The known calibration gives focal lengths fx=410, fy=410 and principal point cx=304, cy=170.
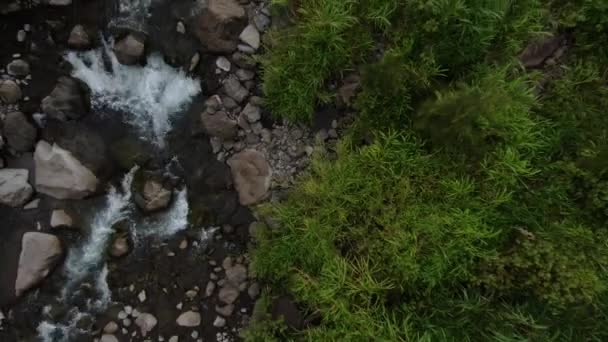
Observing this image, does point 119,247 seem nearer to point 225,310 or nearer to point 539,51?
point 225,310

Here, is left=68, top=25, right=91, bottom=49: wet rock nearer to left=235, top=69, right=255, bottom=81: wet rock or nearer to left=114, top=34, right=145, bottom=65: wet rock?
left=114, top=34, right=145, bottom=65: wet rock

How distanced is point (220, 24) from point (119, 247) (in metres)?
2.51

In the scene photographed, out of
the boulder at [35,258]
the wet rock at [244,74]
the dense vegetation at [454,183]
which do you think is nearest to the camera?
the dense vegetation at [454,183]

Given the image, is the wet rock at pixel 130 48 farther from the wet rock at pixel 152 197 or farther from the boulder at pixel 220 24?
the wet rock at pixel 152 197

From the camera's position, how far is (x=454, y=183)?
3529mm

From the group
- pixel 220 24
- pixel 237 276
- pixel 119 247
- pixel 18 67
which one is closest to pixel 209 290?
pixel 237 276

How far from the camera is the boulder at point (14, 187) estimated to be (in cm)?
416

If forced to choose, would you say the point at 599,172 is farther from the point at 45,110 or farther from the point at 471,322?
the point at 45,110

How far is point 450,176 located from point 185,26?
10.1 ft

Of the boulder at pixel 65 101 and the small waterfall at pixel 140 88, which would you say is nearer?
the boulder at pixel 65 101

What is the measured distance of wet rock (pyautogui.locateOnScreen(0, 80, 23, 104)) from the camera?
4.14 meters

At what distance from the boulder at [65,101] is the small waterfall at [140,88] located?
129 mm

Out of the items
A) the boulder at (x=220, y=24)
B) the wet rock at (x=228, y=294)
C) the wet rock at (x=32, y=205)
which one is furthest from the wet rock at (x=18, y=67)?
the wet rock at (x=228, y=294)

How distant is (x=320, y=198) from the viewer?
12.6 feet
